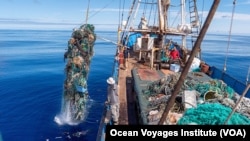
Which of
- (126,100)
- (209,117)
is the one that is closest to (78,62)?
(126,100)

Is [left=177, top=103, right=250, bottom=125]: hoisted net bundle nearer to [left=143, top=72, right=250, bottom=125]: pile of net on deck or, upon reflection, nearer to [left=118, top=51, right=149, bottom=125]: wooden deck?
[left=143, top=72, right=250, bottom=125]: pile of net on deck

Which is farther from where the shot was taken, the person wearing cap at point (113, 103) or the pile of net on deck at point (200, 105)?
the person wearing cap at point (113, 103)

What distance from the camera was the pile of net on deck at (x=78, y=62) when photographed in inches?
420

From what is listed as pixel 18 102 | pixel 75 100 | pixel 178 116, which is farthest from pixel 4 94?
pixel 178 116

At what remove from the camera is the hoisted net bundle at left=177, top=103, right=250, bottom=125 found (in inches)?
218

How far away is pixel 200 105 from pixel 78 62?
237 inches

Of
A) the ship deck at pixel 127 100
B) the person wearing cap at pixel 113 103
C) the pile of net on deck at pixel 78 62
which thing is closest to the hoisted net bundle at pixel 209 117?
the person wearing cap at pixel 113 103

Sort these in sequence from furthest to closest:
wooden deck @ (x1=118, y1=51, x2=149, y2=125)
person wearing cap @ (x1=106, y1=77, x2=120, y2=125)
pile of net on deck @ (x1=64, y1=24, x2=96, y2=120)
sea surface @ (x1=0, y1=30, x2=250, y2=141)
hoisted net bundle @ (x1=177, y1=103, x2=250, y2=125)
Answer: sea surface @ (x1=0, y1=30, x2=250, y2=141) → pile of net on deck @ (x1=64, y1=24, x2=96, y2=120) → wooden deck @ (x1=118, y1=51, x2=149, y2=125) → person wearing cap @ (x1=106, y1=77, x2=120, y2=125) → hoisted net bundle @ (x1=177, y1=103, x2=250, y2=125)

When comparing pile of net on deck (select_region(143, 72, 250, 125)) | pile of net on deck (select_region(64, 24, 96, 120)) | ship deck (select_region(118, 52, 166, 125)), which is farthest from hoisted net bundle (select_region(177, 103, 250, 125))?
pile of net on deck (select_region(64, 24, 96, 120))

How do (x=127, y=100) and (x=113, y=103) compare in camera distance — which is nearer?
(x=113, y=103)

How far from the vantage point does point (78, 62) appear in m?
10.5

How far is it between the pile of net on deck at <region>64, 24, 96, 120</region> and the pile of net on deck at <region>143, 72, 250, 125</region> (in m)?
3.28

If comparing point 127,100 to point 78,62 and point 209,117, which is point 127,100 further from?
point 209,117

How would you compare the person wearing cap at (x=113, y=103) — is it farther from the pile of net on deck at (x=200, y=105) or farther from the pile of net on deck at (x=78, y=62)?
the pile of net on deck at (x=78, y=62)
